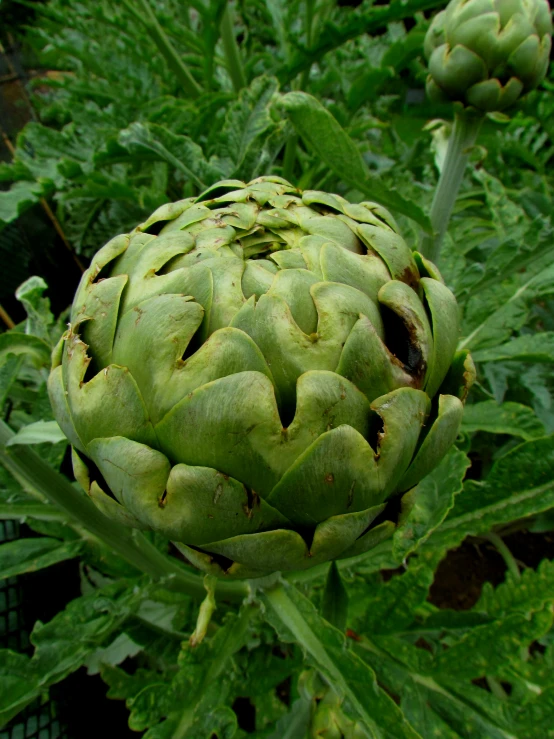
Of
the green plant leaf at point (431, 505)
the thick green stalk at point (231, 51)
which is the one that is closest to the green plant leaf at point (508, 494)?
the green plant leaf at point (431, 505)

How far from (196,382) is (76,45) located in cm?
144

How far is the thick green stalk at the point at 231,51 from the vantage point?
1329 millimetres

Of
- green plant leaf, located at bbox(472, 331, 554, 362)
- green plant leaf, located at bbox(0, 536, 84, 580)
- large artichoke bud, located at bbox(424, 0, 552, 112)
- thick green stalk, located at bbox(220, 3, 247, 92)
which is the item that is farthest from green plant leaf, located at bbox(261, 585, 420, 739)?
thick green stalk, located at bbox(220, 3, 247, 92)

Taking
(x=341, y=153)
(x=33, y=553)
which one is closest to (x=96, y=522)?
(x=33, y=553)

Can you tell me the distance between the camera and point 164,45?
1.34 m

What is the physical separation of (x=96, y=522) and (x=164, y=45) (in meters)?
1.09

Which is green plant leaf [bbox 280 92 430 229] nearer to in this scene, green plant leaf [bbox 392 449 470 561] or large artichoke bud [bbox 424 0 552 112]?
large artichoke bud [bbox 424 0 552 112]

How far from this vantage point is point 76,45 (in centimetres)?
155

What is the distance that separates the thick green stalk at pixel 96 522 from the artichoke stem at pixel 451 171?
1.87 ft

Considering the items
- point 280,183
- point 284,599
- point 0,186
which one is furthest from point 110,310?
point 0,186

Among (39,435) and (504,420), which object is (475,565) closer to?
(504,420)

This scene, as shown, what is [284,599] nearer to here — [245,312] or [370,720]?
[370,720]

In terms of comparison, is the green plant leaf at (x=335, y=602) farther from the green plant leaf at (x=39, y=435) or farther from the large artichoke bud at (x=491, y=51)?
the large artichoke bud at (x=491, y=51)

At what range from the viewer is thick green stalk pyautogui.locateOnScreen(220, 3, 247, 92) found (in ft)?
4.36
